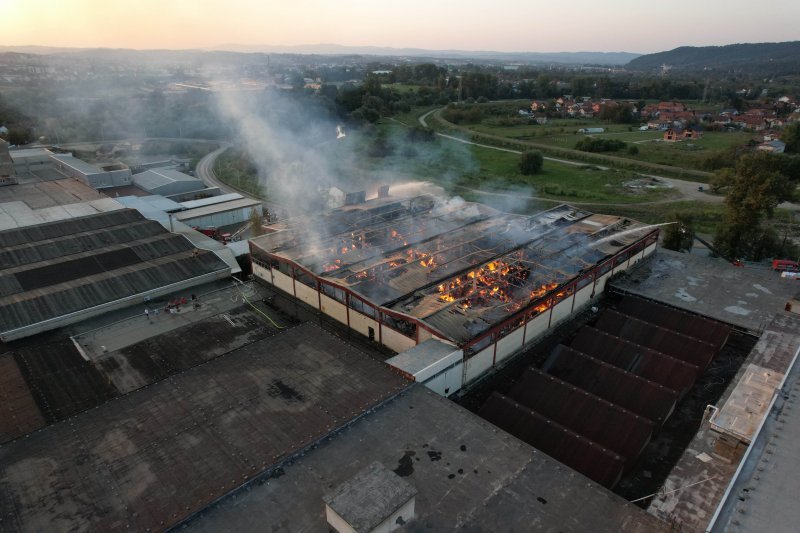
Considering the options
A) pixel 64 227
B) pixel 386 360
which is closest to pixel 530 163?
pixel 386 360

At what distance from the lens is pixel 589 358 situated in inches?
907

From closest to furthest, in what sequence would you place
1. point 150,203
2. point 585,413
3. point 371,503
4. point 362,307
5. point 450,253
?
point 371,503 < point 585,413 < point 362,307 < point 450,253 < point 150,203

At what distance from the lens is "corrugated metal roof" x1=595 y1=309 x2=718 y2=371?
24.3m

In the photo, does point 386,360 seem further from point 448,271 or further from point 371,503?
point 371,503

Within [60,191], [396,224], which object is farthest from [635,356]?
[60,191]

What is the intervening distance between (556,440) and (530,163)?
184ft

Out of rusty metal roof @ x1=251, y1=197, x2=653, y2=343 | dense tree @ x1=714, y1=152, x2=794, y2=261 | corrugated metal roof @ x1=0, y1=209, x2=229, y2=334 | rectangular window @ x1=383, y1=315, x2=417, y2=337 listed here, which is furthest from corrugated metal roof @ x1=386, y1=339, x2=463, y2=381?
dense tree @ x1=714, y1=152, x2=794, y2=261

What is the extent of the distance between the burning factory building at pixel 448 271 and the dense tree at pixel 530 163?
3292 centimetres

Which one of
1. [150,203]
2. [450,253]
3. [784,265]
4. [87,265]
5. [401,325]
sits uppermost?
[450,253]

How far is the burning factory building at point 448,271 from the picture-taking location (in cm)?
2223

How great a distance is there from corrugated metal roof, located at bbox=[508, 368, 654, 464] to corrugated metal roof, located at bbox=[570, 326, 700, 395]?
14.4ft

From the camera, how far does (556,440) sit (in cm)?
1839

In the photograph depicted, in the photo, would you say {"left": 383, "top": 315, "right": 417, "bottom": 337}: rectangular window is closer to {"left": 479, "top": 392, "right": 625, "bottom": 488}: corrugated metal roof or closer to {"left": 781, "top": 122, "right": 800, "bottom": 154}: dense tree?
{"left": 479, "top": 392, "right": 625, "bottom": 488}: corrugated metal roof

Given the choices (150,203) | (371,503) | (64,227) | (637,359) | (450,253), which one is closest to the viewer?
(371,503)
